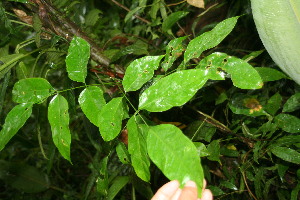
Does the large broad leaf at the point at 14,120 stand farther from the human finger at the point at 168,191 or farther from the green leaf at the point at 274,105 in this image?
the green leaf at the point at 274,105

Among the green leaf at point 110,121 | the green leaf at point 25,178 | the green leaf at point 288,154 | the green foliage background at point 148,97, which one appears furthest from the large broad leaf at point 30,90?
the green leaf at point 25,178

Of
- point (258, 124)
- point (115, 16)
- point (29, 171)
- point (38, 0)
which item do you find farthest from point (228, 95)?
point (29, 171)

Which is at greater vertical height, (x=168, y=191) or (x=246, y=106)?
(x=168, y=191)

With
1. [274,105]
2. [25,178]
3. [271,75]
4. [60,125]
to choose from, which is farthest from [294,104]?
[25,178]

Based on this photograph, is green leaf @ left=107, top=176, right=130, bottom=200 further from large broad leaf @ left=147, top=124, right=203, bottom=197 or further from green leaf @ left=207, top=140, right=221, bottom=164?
large broad leaf @ left=147, top=124, right=203, bottom=197

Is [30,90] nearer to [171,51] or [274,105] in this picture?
[171,51]

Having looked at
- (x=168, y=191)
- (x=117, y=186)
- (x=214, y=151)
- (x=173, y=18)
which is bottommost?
(x=117, y=186)

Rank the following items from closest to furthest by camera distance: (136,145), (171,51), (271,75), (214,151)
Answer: (136,145) → (171,51) → (271,75) → (214,151)
